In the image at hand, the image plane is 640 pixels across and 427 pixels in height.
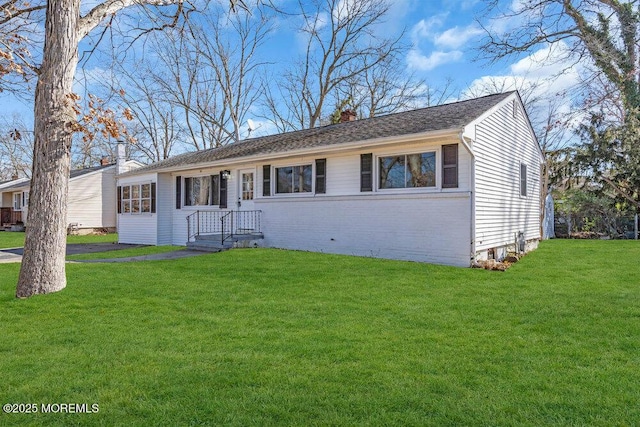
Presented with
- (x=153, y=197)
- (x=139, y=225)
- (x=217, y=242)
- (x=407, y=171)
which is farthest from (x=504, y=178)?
(x=139, y=225)

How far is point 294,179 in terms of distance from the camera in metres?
12.9

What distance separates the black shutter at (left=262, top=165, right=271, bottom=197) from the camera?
13406mm

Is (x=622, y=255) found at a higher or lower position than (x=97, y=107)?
lower

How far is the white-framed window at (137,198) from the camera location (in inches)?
648

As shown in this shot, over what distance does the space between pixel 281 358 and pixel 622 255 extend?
10990 mm

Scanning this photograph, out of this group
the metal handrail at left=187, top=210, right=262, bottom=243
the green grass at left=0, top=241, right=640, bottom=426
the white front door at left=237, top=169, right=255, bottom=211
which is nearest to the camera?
the green grass at left=0, top=241, right=640, bottom=426

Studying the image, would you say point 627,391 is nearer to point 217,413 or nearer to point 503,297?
point 217,413

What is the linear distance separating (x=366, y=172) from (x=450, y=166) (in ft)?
7.32

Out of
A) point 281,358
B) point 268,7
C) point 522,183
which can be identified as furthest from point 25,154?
point 281,358

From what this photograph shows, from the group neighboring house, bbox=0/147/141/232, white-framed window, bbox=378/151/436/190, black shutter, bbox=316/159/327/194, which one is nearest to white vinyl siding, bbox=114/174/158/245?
neighboring house, bbox=0/147/141/232

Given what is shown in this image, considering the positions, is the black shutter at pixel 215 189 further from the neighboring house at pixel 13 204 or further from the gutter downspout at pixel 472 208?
the neighboring house at pixel 13 204

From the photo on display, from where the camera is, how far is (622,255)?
11031 millimetres

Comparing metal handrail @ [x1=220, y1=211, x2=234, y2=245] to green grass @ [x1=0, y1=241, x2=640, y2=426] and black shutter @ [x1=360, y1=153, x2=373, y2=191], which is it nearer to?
black shutter @ [x1=360, y1=153, x2=373, y2=191]

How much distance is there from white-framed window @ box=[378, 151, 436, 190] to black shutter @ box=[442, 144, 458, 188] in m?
0.27
